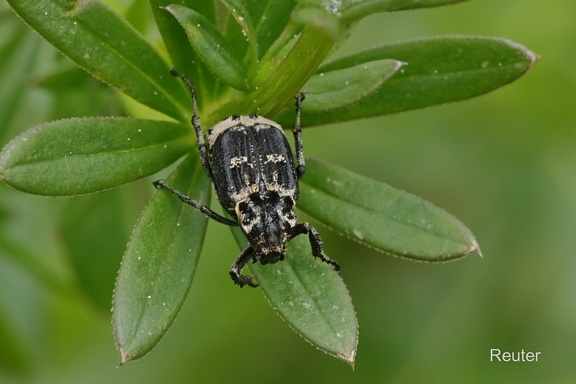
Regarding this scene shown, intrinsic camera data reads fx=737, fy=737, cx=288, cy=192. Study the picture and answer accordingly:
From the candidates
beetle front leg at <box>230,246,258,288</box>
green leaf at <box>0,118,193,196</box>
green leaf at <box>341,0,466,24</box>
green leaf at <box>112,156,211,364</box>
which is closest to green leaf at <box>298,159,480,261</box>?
beetle front leg at <box>230,246,258,288</box>

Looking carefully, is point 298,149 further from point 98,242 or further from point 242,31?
point 98,242

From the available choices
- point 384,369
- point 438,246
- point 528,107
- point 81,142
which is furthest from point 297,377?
point 81,142

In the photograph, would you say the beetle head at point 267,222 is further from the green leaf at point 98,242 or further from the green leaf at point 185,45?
the green leaf at point 98,242

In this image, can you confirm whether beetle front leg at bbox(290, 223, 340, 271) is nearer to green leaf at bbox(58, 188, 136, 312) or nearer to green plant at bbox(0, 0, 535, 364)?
green plant at bbox(0, 0, 535, 364)

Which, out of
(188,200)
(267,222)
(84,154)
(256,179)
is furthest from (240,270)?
(84,154)

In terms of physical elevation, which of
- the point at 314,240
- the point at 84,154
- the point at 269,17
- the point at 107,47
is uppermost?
the point at 269,17

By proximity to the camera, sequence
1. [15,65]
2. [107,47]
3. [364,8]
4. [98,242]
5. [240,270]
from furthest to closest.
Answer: [98,242] → [15,65] → [240,270] → [107,47] → [364,8]

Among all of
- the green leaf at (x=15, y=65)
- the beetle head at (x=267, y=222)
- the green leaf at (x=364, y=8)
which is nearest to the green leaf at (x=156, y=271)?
the beetle head at (x=267, y=222)

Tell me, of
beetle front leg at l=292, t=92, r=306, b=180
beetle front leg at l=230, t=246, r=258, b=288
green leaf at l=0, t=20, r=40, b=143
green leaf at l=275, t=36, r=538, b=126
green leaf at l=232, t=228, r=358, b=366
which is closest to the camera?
green leaf at l=232, t=228, r=358, b=366
